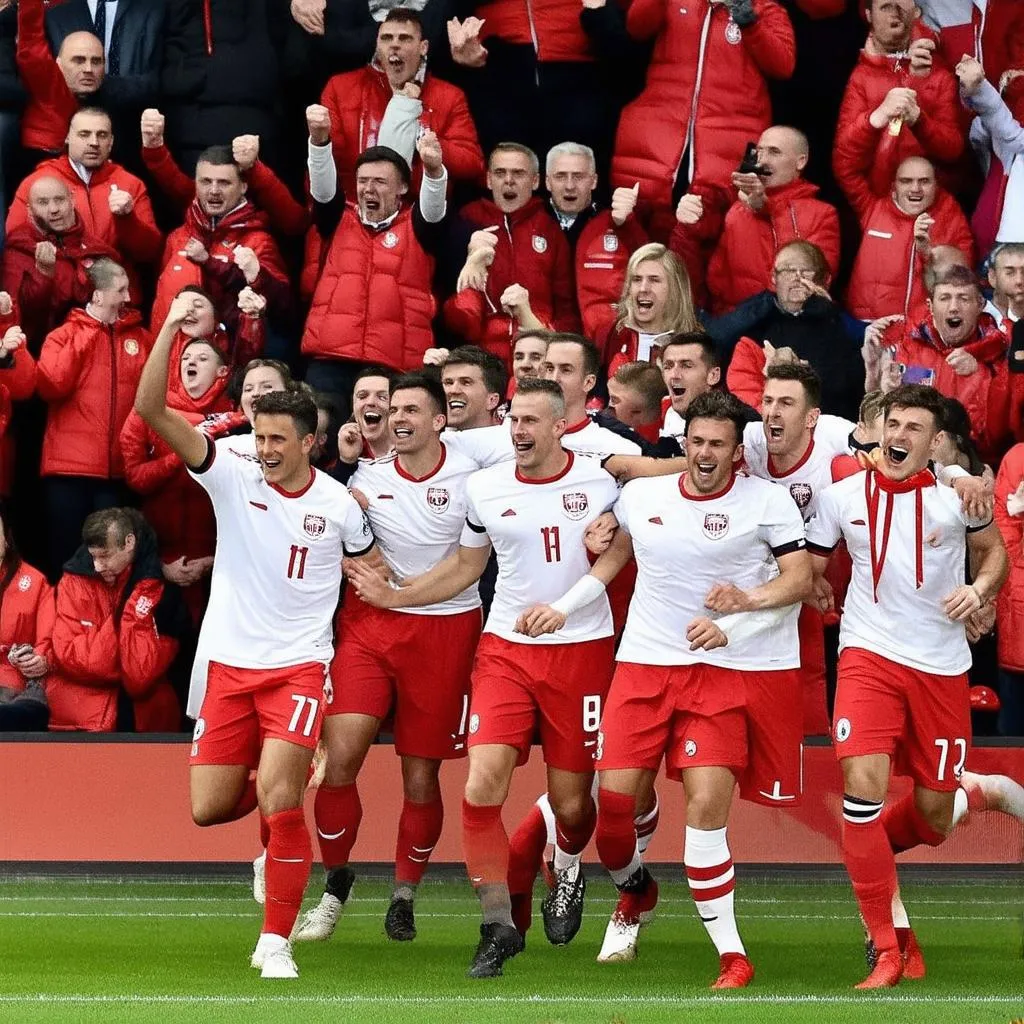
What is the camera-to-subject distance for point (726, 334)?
12.3 meters

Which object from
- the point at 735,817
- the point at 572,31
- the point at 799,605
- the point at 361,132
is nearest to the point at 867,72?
the point at 572,31

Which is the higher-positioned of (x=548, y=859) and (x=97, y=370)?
(x=97, y=370)

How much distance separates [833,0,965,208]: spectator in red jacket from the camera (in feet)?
43.1

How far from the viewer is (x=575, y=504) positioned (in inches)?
353

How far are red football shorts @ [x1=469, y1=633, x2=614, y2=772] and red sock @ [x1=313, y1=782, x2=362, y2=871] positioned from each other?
928 millimetres

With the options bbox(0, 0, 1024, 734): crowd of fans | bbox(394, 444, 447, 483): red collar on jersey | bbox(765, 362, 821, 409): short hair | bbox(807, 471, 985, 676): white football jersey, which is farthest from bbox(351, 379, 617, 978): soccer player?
bbox(0, 0, 1024, 734): crowd of fans

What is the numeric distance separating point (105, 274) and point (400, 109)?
211 cm

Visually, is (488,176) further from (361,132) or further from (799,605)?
(799,605)

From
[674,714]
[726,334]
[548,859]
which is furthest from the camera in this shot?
[726,334]

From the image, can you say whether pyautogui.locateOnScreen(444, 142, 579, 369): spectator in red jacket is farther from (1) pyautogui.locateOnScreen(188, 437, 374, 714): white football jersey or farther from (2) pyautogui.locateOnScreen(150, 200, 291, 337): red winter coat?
(1) pyautogui.locateOnScreen(188, 437, 374, 714): white football jersey

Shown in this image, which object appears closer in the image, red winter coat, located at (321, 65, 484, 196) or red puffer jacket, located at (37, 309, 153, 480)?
red puffer jacket, located at (37, 309, 153, 480)

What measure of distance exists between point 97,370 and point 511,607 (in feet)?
14.2

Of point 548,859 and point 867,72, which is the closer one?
point 548,859

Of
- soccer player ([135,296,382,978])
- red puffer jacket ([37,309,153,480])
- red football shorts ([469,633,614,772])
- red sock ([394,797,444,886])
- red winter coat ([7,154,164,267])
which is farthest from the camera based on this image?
red winter coat ([7,154,164,267])
